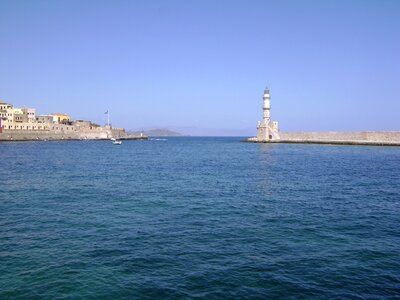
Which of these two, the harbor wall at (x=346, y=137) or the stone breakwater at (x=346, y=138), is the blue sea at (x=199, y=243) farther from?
the harbor wall at (x=346, y=137)

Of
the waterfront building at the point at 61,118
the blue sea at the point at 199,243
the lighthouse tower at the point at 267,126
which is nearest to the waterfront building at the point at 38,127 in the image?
the waterfront building at the point at 61,118

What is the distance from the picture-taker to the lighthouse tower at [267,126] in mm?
111750

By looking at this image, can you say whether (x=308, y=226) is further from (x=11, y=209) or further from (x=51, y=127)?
(x=51, y=127)

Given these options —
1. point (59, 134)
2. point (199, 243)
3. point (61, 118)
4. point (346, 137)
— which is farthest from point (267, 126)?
point (199, 243)

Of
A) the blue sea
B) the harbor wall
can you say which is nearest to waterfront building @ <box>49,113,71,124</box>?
the harbor wall

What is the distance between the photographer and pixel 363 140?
300 feet

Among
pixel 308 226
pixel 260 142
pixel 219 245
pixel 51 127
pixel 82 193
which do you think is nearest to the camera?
pixel 219 245

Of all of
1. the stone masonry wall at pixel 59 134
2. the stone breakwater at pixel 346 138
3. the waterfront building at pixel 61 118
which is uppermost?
the waterfront building at pixel 61 118

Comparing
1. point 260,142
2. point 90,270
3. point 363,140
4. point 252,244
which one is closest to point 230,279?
point 252,244

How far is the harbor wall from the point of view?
3339 inches

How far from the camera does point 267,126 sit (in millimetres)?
114000

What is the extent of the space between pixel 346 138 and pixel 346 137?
28cm

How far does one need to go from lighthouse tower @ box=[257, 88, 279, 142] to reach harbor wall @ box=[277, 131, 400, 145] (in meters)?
2.57

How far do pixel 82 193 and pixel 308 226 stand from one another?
609 inches
